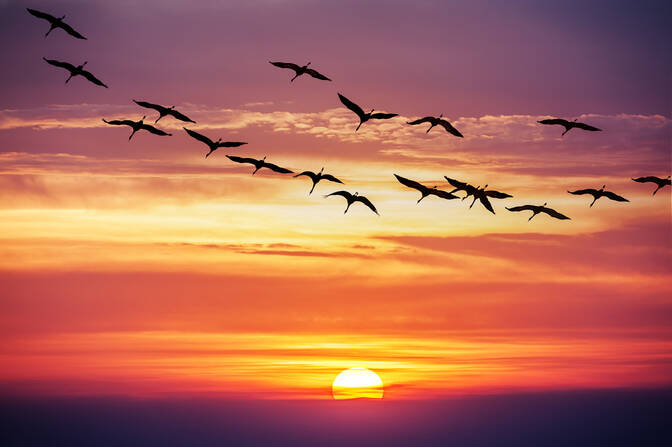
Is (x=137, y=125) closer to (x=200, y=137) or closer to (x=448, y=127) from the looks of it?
(x=200, y=137)

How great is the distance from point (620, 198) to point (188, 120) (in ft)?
170

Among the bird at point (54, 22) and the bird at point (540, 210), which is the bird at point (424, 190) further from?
the bird at point (54, 22)

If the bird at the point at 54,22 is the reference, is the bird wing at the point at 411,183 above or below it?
below

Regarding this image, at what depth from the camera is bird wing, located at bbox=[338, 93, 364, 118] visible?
114 m

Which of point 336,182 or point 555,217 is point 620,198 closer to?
Answer: point 555,217

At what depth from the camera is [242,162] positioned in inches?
4715

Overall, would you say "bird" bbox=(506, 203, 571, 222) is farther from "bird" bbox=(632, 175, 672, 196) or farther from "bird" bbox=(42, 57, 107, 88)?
"bird" bbox=(42, 57, 107, 88)

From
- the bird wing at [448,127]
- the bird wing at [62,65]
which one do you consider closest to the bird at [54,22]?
the bird wing at [62,65]

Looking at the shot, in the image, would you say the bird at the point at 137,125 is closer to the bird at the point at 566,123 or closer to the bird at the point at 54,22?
the bird at the point at 54,22

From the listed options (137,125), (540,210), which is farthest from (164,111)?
(540,210)

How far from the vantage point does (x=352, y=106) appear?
115 metres

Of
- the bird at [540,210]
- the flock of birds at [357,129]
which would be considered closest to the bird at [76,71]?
the flock of birds at [357,129]

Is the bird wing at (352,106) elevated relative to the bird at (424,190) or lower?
elevated

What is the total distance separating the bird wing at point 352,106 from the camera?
11381 cm
